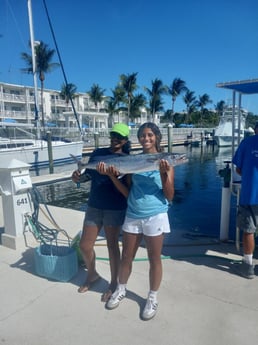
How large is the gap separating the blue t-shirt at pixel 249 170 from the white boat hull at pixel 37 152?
14425 mm

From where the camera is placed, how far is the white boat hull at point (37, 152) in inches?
607

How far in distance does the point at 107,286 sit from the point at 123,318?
581mm

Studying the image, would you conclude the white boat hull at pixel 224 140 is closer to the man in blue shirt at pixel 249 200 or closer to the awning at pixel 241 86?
the awning at pixel 241 86

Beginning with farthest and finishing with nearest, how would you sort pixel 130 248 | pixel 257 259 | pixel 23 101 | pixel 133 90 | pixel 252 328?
pixel 133 90, pixel 23 101, pixel 257 259, pixel 130 248, pixel 252 328

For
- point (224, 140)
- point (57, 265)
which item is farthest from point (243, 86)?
point (224, 140)

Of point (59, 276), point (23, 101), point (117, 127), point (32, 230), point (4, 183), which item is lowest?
point (59, 276)

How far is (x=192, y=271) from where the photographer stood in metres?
3.34

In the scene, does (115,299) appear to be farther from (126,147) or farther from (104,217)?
(126,147)

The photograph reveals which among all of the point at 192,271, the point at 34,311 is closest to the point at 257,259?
the point at 192,271

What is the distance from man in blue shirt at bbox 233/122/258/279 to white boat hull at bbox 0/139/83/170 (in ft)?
47.4

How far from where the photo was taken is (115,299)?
2.59m

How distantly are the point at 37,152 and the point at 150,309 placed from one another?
628 inches

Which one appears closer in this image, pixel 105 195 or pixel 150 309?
pixel 150 309

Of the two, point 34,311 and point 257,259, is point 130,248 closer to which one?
point 34,311
